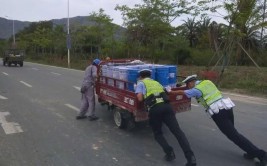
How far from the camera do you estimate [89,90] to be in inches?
380

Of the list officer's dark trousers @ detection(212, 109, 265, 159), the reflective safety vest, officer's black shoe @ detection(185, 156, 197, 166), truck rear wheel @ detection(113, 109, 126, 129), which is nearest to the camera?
officer's black shoe @ detection(185, 156, 197, 166)

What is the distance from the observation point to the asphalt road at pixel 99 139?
6270 millimetres

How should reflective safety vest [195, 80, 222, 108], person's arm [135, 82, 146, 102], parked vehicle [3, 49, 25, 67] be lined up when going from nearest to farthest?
reflective safety vest [195, 80, 222, 108] → person's arm [135, 82, 146, 102] → parked vehicle [3, 49, 25, 67]

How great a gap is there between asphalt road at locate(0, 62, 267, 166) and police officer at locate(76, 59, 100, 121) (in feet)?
0.89

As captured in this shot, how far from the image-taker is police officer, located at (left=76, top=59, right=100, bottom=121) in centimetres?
955

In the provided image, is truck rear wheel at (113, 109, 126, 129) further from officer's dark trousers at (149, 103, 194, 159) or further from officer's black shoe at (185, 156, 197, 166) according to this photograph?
officer's black shoe at (185, 156, 197, 166)

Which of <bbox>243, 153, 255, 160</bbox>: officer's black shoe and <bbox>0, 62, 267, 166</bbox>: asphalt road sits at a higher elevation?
<bbox>243, 153, 255, 160</bbox>: officer's black shoe

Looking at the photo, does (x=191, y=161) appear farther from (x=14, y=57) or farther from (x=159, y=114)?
(x=14, y=57)

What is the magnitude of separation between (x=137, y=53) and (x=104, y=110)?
70.7 ft

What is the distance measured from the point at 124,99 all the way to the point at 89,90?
6.21ft

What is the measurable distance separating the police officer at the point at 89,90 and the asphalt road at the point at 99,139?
10.7 inches

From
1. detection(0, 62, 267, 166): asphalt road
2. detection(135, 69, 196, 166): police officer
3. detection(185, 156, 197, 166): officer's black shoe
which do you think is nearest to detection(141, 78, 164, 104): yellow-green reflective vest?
detection(135, 69, 196, 166): police officer

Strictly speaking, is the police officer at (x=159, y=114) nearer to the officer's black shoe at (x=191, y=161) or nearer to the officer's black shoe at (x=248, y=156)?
the officer's black shoe at (x=191, y=161)

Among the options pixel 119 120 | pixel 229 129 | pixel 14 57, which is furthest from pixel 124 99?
pixel 14 57
